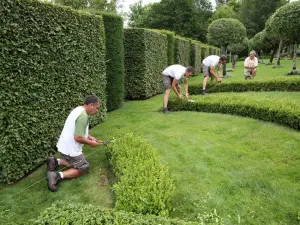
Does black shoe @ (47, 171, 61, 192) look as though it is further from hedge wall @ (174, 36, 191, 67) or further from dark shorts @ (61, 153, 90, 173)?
hedge wall @ (174, 36, 191, 67)

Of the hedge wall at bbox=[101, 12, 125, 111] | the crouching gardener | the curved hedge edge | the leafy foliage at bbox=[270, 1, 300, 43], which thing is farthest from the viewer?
the leafy foliage at bbox=[270, 1, 300, 43]

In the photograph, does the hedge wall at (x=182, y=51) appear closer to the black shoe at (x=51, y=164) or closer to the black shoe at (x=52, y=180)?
the black shoe at (x=51, y=164)

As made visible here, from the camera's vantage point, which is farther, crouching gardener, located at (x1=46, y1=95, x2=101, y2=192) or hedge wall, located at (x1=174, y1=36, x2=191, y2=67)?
hedge wall, located at (x1=174, y1=36, x2=191, y2=67)

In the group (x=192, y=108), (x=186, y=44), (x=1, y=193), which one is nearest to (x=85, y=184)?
(x=1, y=193)

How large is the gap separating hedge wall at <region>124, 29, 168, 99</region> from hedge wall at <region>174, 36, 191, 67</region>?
208 inches

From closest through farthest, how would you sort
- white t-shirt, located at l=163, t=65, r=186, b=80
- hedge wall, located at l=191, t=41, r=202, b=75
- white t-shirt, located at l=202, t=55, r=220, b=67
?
white t-shirt, located at l=163, t=65, r=186, b=80, white t-shirt, located at l=202, t=55, r=220, b=67, hedge wall, located at l=191, t=41, r=202, b=75

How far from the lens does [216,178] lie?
183 inches

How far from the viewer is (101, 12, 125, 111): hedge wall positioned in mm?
9625

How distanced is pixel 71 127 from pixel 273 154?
4.20m

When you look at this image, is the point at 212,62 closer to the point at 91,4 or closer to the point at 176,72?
the point at 176,72

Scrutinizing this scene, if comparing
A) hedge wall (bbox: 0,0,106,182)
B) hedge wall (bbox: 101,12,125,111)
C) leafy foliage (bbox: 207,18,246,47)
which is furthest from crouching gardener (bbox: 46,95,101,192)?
leafy foliage (bbox: 207,18,246,47)

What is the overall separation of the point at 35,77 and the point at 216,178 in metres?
3.98

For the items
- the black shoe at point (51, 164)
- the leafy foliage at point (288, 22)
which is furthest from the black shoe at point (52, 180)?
the leafy foliage at point (288, 22)

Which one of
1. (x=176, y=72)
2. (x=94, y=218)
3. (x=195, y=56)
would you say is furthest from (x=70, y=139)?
→ (x=195, y=56)
